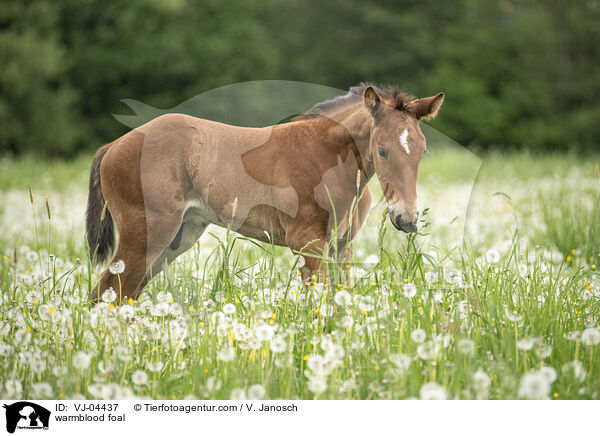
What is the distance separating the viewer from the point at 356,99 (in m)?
4.11

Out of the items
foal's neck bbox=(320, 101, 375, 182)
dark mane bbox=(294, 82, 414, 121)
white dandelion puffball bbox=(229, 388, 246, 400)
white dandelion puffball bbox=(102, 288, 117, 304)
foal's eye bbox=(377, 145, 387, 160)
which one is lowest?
white dandelion puffball bbox=(229, 388, 246, 400)

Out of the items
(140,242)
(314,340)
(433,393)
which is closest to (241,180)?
Result: (140,242)

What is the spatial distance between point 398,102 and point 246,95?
1216 mm

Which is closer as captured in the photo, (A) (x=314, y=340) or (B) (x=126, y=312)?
(A) (x=314, y=340)

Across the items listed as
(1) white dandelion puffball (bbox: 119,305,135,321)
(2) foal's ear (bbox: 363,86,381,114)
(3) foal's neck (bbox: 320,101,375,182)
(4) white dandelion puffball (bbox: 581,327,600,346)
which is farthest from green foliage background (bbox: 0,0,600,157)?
(4) white dandelion puffball (bbox: 581,327,600,346)

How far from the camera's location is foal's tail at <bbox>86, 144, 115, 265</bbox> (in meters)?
4.55

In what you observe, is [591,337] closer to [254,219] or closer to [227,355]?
[227,355]

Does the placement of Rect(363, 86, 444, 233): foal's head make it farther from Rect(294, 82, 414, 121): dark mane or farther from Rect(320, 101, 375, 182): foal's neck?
Rect(320, 101, 375, 182): foal's neck

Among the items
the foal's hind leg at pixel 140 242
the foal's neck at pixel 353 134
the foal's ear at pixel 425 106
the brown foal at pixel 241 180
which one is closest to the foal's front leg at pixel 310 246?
the brown foal at pixel 241 180

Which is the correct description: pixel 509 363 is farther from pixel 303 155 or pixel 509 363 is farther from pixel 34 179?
pixel 34 179

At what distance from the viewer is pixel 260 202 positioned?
13.9 ft

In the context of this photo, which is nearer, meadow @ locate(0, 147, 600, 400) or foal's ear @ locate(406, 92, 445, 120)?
meadow @ locate(0, 147, 600, 400)

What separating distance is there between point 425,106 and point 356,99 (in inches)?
22.5
